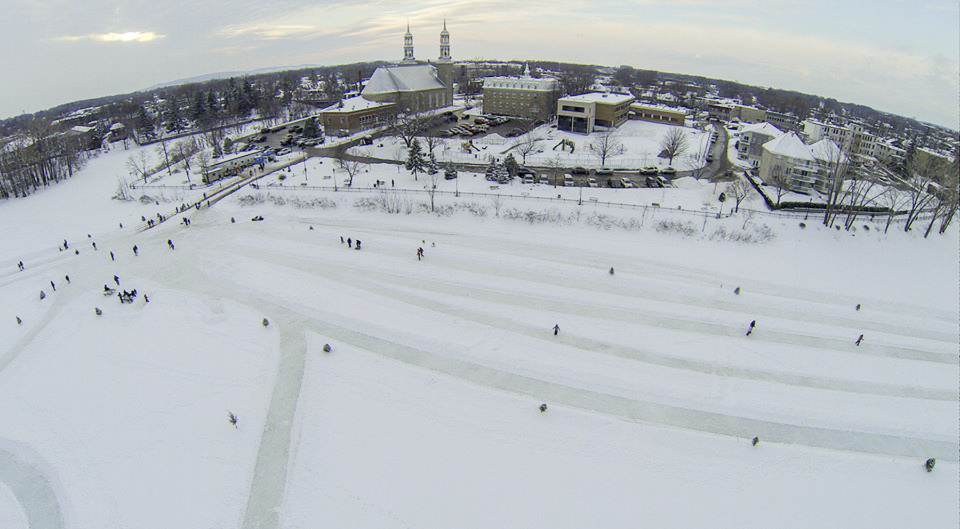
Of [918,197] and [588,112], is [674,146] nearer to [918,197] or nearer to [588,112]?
[588,112]

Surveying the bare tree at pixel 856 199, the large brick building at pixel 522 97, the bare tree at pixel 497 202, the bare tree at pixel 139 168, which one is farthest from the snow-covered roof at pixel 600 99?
the bare tree at pixel 139 168

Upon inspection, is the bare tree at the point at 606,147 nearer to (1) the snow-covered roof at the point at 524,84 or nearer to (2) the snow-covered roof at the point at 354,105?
(1) the snow-covered roof at the point at 524,84

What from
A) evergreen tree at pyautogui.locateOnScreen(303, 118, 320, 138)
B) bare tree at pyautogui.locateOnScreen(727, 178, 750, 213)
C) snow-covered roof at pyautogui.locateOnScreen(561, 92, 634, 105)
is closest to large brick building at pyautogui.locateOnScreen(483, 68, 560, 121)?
snow-covered roof at pyautogui.locateOnScreen(561, 92, 634, 105)

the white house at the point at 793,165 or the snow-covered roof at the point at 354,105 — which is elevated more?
the snow-covered roof at the point at 354,105

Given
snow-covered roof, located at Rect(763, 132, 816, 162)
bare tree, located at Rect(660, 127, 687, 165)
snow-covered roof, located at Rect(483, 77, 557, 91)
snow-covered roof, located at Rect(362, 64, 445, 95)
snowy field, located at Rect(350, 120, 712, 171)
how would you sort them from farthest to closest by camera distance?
snow-covered roof, located at Rect(362, 64, 445, 95), snow-covered roof, located at Rect(483, 77, 557, 91), snowy field, located at Rect(350, 120, 712, 171), bare tree, located at Rect(660, 127, 687, 165), snow-covered roof, located at Rect(763, 132, 816, 162)

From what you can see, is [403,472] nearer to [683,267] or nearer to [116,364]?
[116,364]

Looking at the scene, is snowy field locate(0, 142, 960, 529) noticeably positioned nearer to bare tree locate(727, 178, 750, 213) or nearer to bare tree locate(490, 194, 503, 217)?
bare tree locate(490, 194, 503, 217)

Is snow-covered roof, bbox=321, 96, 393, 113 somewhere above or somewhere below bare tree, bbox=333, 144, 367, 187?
above
